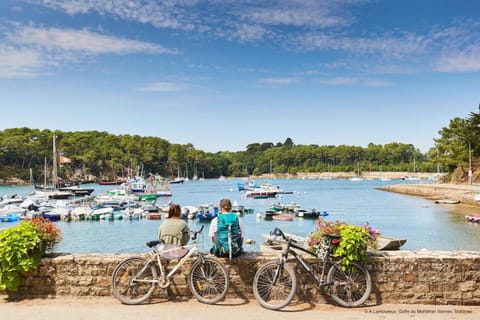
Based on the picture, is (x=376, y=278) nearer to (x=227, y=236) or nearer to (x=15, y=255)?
(x=227, y=236)

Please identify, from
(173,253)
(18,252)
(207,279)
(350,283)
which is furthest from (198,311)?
(18,252)

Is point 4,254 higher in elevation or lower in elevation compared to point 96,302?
higher

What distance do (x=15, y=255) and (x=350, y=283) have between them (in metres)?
5.12

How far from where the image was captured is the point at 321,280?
6.72 metres

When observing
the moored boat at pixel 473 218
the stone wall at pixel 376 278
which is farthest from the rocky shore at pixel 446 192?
the stone wall at pixel 376 278

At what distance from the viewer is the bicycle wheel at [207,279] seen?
6770 mm

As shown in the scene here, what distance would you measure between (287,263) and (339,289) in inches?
34.3

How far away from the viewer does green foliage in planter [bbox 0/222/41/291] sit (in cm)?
674

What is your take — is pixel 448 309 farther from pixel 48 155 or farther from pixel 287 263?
pixel 48 155

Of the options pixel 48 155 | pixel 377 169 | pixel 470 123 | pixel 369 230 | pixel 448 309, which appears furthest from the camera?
pixel 377 169

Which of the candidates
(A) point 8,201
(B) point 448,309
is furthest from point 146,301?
(A) point 8,201

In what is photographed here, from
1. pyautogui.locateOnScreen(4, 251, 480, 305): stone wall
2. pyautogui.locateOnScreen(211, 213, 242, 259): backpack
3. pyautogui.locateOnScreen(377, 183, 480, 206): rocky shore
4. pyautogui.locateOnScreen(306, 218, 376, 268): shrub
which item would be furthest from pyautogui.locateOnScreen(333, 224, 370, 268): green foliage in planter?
pyautogui.locateOnScreen(377, 183, 480, 206): rocky shore

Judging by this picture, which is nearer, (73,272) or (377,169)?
(73,272)

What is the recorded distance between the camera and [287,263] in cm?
694
